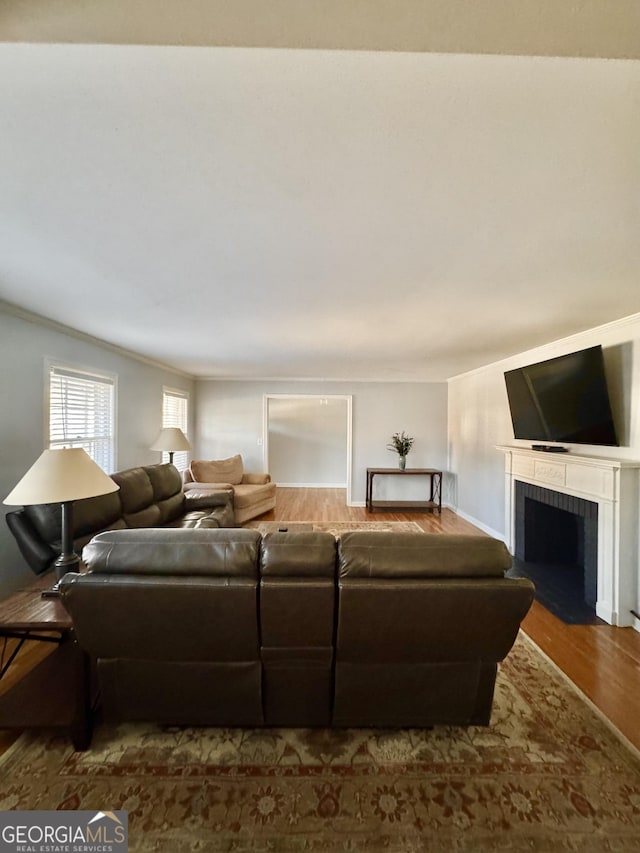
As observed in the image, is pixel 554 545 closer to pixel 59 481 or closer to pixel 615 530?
pixel 615 530

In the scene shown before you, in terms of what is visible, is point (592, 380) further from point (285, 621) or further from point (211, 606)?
point (211, 606)

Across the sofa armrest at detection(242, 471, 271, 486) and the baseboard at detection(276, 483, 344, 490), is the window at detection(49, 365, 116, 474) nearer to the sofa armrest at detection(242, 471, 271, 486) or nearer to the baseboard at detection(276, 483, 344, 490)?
the sofa armrest at detection(242, 471, 271, 486)

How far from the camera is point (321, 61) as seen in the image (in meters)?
0.76

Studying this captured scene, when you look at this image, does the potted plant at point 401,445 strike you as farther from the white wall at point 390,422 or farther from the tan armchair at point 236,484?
the tan armchair at point 236,484

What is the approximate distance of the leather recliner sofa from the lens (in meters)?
2.23

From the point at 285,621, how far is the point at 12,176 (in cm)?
187

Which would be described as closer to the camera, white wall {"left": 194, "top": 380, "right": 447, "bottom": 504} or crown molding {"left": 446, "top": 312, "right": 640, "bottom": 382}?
crown molding {"left": 446, "top": 312, "right": 640, "bottom": 382}

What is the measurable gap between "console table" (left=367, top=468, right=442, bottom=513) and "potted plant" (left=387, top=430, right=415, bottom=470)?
0.56 ft


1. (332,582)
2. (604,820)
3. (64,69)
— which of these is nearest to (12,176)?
(64,69)

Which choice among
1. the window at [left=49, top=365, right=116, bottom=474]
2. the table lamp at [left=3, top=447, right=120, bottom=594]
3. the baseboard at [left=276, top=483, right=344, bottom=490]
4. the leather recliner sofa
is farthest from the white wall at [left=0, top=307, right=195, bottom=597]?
the baseboard at [left=276, top=483, right=344, bottom=490]

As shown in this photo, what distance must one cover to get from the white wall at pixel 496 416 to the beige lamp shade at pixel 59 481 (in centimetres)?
352

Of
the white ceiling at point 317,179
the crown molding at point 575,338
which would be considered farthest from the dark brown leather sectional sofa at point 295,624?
the crown molding at point 575,338

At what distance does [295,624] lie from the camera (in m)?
1.39

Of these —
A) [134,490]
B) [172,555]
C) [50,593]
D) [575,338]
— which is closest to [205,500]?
[134,490]
